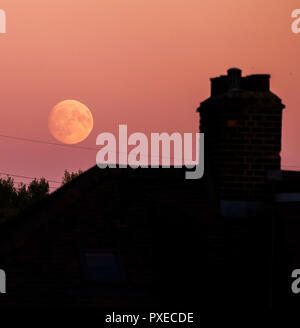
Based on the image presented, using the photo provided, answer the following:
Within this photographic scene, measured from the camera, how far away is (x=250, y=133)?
14797mm

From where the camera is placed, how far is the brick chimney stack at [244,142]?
14734 mm

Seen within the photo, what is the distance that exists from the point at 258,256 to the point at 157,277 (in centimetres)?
205

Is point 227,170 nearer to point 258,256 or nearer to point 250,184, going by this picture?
point 250,184

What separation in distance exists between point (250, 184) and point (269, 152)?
30.6 inches

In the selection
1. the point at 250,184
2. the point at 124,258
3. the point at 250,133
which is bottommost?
the point at 124,258

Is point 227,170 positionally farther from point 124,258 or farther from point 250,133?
point 124,258

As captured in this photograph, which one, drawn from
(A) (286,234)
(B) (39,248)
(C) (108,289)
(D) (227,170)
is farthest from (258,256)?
(B) (39,248)

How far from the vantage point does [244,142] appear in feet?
48.5

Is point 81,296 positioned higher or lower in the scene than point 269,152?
lower

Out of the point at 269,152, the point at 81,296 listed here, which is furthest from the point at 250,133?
the point at 81,296

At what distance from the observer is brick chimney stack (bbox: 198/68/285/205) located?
48.3 feet

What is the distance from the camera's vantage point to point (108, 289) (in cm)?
1417

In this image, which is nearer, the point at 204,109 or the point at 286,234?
the point at 286,234
